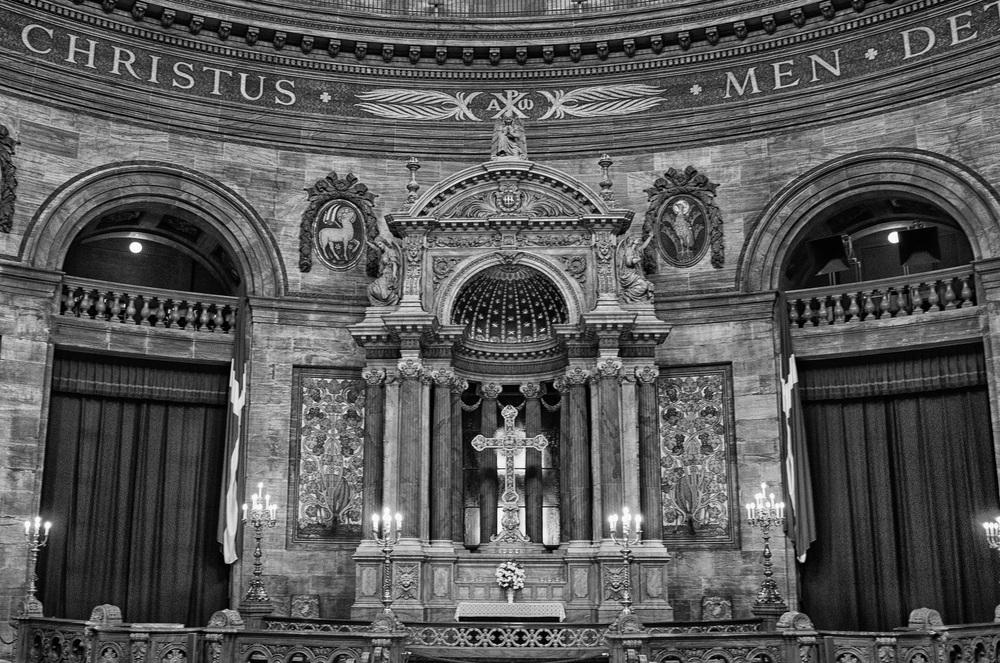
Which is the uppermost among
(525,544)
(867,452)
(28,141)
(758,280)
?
(28,141)

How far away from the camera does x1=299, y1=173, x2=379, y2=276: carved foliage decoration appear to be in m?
24.9

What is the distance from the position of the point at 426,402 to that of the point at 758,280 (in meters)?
7.09

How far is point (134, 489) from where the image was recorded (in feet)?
78.0

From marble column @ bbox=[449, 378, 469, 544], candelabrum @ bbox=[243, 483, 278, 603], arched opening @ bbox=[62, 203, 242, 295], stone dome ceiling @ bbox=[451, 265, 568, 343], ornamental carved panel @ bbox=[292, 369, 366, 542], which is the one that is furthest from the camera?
arched opening @ bbox=[62, 203, 242, 295]

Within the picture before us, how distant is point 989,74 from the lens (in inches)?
877

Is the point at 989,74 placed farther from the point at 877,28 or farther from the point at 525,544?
the point at 525,544

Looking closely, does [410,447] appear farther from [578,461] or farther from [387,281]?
[387,281]

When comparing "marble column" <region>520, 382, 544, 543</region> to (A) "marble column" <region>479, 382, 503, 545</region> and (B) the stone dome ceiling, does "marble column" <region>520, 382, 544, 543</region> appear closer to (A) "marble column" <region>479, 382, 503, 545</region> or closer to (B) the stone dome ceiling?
(A) "marble column" <region>479, 382, 503, 545</region>

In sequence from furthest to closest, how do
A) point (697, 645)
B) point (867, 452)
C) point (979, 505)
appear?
point (867, 452) < point (979, 505) < point (697, 645)

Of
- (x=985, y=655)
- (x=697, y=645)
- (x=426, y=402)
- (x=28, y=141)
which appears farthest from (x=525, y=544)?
(x=28, y=141)

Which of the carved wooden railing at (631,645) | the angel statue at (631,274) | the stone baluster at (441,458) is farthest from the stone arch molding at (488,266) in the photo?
the carved wooden railing at (631,645)

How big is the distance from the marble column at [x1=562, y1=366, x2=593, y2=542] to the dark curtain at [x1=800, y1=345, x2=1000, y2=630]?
4.49 meters

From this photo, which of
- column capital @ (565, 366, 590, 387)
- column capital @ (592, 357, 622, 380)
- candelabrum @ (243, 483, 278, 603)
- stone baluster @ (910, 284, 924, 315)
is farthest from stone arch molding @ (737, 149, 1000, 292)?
candelabrum @ (243, 483, 278, 603)

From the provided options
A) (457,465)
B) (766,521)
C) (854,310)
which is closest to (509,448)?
(457,465)
